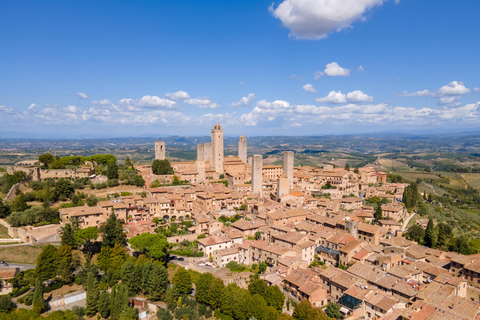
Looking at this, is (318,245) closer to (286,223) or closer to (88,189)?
(286,223)

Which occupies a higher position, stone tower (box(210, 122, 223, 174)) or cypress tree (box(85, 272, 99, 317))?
stone tower (box(210, 122, 223, 174))

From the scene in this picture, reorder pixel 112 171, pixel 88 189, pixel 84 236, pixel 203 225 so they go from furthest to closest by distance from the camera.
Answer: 1. pixel 112 171
2. pixel 88 189
3. pixel 203 225
4. pixel 84 236

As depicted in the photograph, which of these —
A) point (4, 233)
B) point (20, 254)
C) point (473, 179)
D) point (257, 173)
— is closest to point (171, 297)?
point (20, 254)

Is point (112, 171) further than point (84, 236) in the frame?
Yes

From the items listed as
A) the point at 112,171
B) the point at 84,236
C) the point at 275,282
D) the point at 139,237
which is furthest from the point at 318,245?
the point at 112,171

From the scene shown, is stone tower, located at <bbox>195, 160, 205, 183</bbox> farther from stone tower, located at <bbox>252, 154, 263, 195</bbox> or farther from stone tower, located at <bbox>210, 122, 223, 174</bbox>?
stone tower, located at <bbox>252, 154, 263, 195</bbox>

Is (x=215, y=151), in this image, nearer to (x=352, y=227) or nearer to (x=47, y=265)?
(x=352, y=227)

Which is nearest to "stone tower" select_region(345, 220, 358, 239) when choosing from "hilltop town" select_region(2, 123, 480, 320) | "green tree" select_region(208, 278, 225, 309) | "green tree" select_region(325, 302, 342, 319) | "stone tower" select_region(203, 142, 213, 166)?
"hilltop town" select_region(2, 123, 480, 320)
